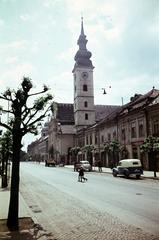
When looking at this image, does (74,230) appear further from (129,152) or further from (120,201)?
(129,152)

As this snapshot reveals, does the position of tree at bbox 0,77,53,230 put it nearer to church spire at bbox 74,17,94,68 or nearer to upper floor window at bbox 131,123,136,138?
upper floor window at bbox 131,123,136,138

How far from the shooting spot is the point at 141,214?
11727mm

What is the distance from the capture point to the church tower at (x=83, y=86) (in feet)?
291

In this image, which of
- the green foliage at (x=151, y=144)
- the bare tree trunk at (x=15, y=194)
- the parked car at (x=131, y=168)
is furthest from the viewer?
the parked car at (x=131, y=168)

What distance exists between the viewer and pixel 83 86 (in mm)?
90438

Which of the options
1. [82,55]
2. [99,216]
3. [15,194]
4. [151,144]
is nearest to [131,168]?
[151,144]

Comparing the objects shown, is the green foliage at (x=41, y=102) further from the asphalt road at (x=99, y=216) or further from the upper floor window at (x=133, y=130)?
the upper floor window at (x=133, y=130)

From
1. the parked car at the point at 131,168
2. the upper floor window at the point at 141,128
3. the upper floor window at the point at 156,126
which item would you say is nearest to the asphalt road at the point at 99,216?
the parked car at the point at 131,168

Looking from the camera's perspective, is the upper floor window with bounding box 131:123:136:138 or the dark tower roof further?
the dark tower roof

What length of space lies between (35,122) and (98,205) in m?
5.39

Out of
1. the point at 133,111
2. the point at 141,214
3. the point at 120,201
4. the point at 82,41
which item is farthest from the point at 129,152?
the point at 82,41

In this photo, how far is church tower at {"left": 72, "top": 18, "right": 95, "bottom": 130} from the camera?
88750 mm

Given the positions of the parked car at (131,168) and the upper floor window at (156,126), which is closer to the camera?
the parked car at (131,168)

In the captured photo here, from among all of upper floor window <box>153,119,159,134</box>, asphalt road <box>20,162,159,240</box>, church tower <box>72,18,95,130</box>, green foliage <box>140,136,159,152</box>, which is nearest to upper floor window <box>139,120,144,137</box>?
upper floor window <box>153,119,159,134</box>
